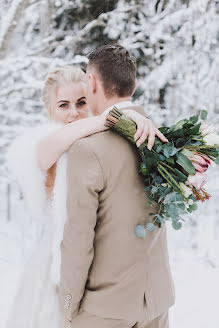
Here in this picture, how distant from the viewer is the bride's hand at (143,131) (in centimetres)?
102

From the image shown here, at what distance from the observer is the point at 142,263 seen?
46.2 inches

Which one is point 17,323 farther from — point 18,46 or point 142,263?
point 18,46

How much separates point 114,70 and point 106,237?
0.64 metres

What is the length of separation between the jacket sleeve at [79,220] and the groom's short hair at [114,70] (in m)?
0.27

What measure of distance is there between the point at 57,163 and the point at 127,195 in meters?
0.34

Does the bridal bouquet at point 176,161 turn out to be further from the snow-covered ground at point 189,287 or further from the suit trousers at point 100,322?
the snow-covered ground at point 189,287

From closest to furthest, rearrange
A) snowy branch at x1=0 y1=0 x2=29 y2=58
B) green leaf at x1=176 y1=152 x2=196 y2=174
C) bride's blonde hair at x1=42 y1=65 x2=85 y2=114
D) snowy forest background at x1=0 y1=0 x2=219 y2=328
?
green leaf at x1=176 y1=152 x2=196 y2=174, bride's blonde hair at x1=42 y1=65 x2=85 y2=114, snowy branch at x1=0 y1=0 x2=29 y2=58, snowy forest background at x1=0 y1=0 x2=219 y2=328

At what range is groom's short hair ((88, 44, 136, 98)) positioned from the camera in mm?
1172

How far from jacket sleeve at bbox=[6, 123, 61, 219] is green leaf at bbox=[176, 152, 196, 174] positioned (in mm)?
590

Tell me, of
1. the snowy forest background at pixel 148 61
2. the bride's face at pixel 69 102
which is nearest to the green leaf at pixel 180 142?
the bride's face at pixel 69 102

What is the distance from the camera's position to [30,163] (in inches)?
51.3

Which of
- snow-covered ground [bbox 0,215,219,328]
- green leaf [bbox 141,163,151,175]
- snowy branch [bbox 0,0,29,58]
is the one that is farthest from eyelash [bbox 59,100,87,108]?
snowy branch [bbox 0,0,29,58]

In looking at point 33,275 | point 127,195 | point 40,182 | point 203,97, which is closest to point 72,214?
point 127,195

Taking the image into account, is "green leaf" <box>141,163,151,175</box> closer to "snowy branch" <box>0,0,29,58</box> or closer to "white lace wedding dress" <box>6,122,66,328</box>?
"white lace wedding dress" <box>6,122,66,328</box>
